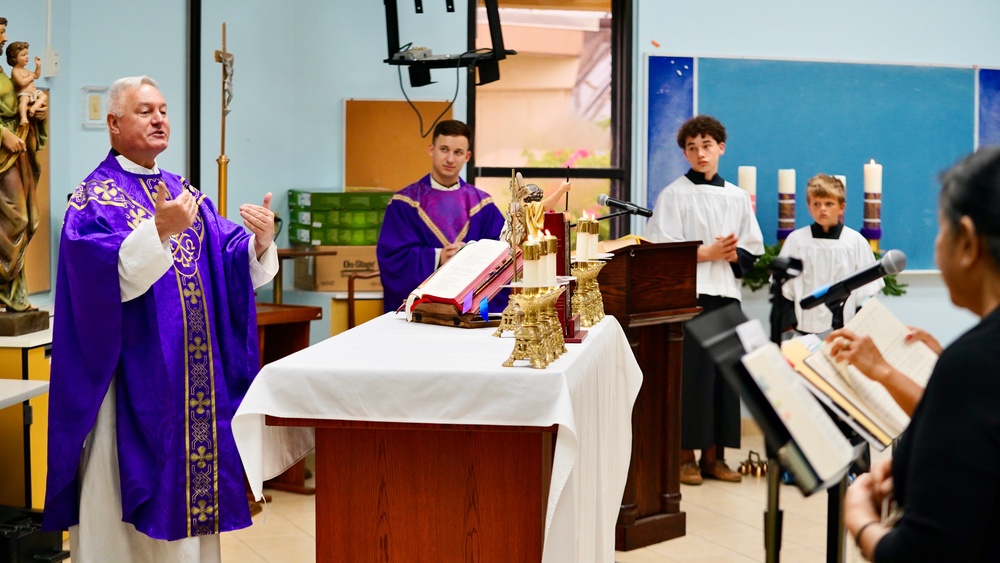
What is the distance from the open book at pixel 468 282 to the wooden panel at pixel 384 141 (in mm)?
3303

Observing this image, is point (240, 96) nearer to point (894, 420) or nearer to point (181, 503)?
point (181, 503)

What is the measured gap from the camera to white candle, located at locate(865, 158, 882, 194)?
6.44 metres

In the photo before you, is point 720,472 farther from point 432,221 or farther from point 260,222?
point 260,222

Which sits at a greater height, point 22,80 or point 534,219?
point 22,80

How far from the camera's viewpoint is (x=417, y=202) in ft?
18.3

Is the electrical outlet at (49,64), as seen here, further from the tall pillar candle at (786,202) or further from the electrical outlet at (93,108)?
the tall pillar candle at (786,202)

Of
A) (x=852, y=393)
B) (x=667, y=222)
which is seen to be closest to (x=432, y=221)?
(x=667, y=222)

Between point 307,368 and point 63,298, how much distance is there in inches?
44.2

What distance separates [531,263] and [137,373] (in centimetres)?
131

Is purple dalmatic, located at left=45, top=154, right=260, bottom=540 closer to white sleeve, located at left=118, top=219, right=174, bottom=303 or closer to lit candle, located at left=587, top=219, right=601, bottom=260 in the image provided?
white sleeve, located at left=118, top=219, right=174, bottom=303

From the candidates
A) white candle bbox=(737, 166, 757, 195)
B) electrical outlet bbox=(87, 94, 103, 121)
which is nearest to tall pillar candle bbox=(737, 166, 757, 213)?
white candle bbox=(737, 166, 757, 195)

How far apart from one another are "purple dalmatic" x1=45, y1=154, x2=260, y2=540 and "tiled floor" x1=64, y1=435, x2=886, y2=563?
3.92ft

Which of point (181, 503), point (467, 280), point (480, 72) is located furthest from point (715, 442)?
point (181, 503)

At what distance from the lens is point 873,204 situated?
21.7ft
